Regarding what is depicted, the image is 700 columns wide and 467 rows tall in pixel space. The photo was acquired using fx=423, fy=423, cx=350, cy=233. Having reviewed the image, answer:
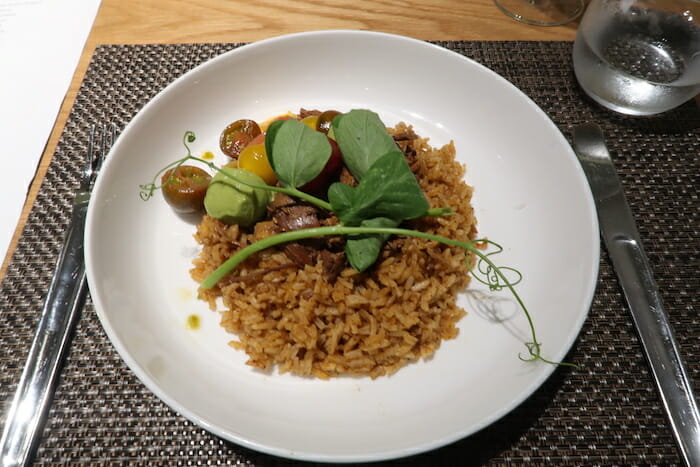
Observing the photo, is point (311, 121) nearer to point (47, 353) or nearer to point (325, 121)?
point (325, 121)

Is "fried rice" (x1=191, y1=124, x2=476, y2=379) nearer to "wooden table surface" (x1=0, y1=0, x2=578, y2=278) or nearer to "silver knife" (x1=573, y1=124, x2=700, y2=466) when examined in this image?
"silver knife" (x1=573, y1=124, x2=700, y2=466)

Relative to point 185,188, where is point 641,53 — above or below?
above

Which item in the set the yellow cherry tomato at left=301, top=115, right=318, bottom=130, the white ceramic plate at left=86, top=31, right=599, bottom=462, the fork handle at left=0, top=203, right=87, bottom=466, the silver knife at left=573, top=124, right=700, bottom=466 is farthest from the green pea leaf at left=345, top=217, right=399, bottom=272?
the fork handle at left=0, top=203, right=87, bottom=466

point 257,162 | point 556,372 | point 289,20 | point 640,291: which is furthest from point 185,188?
point 640,291

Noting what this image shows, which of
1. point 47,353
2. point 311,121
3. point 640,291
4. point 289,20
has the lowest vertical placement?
point 47,353

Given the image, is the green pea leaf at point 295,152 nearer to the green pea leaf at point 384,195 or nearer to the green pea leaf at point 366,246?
the green pea leaf at point 384,195

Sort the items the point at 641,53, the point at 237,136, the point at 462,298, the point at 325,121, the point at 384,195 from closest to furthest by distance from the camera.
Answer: the point at 384,195 → the point at 462,298 → the point at 325,121 → the point at 237,136 → the point at 641,53

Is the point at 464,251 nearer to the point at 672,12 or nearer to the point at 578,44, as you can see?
the point at 578,44
